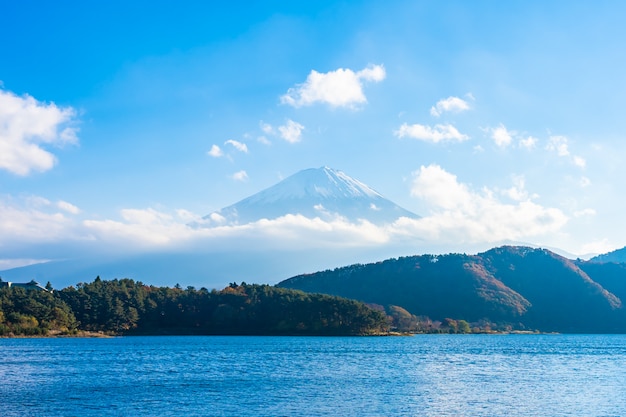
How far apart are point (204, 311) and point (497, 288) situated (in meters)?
75.7

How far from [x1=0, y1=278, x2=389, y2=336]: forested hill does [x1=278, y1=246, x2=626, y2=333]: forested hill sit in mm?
42378

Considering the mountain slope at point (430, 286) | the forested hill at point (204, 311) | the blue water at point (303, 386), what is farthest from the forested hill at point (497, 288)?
the blue water at point (303, 386)

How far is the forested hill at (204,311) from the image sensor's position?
105812 millimetres

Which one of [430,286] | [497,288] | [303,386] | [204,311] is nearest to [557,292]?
[497,288]

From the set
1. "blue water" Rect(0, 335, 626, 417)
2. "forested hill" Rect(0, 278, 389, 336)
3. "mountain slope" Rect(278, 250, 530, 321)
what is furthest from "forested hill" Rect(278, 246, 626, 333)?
"blue water" Rect(0, 335, 626, 417)

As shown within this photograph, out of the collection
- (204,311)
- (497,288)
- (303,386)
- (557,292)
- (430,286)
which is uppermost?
(430,286)

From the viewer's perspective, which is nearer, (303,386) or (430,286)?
(303,386)

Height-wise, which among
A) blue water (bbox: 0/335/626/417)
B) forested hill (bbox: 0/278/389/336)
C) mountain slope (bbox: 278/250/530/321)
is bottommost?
blue water (bbox: 0/335/626/417)

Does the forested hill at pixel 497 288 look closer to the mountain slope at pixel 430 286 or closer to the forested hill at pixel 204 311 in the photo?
the mountain slope at pixel 430 286

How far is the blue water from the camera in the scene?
3059cm

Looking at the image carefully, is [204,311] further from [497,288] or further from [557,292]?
[557,292]

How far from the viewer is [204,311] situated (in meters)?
119

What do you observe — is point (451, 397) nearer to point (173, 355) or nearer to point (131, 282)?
point (173, 355)

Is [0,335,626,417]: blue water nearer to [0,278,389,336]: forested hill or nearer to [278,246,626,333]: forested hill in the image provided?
[0,278,389,336]: forested hill
